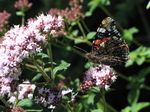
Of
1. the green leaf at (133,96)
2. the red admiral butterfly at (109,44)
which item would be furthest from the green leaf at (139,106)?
the red admiral butterfly at (109,44)

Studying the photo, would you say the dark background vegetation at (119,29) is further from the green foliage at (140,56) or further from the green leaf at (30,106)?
the green leaf at (30,106)

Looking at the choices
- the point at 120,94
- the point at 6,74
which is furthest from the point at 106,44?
the point at 120,94

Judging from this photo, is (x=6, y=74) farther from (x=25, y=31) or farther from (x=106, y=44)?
(x=106, y=44)

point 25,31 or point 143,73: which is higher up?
point 25,31

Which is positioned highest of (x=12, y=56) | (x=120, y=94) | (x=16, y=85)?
(x=12, y=56)

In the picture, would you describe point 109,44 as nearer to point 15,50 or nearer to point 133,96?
point 15,50

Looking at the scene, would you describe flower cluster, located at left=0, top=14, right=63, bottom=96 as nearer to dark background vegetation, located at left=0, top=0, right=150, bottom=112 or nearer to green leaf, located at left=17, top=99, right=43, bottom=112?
green leaf, located at left=17, top=99, right=43, bottom=112
